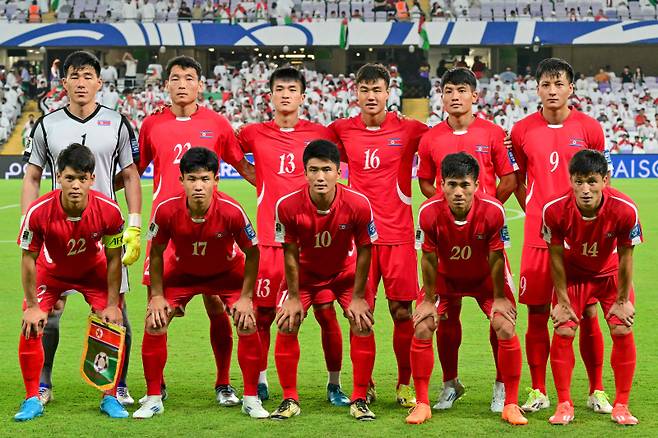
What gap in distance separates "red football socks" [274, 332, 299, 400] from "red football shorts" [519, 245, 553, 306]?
148 cm

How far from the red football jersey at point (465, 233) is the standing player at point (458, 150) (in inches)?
17.6

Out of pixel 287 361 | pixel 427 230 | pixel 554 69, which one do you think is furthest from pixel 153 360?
pixel 554 69

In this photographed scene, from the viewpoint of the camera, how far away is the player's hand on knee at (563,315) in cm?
602

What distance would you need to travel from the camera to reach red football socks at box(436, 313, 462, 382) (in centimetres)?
656

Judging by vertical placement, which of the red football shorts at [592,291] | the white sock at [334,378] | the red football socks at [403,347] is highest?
the red football shorts at [592,291]

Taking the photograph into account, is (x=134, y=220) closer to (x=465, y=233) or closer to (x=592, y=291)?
(x=465, y=233)

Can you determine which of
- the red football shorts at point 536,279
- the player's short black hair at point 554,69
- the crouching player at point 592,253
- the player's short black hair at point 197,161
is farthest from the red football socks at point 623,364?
the player's short black hair at point 197,161

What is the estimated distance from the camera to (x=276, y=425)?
5934 mm

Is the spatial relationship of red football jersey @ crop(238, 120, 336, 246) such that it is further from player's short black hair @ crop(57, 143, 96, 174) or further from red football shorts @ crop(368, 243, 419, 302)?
player's short black hair @ crop(57, 143, 96, 174)

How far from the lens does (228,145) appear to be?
713cm

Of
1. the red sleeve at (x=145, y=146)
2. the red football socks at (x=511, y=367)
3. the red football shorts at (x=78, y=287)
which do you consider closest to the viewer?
the red football socks at (x=511, y=367)

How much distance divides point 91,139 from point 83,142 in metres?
0.05

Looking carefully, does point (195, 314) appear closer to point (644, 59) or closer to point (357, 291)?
point (357, 291)

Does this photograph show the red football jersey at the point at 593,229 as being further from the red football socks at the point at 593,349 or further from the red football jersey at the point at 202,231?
the red football jersey at the point at 202,231
